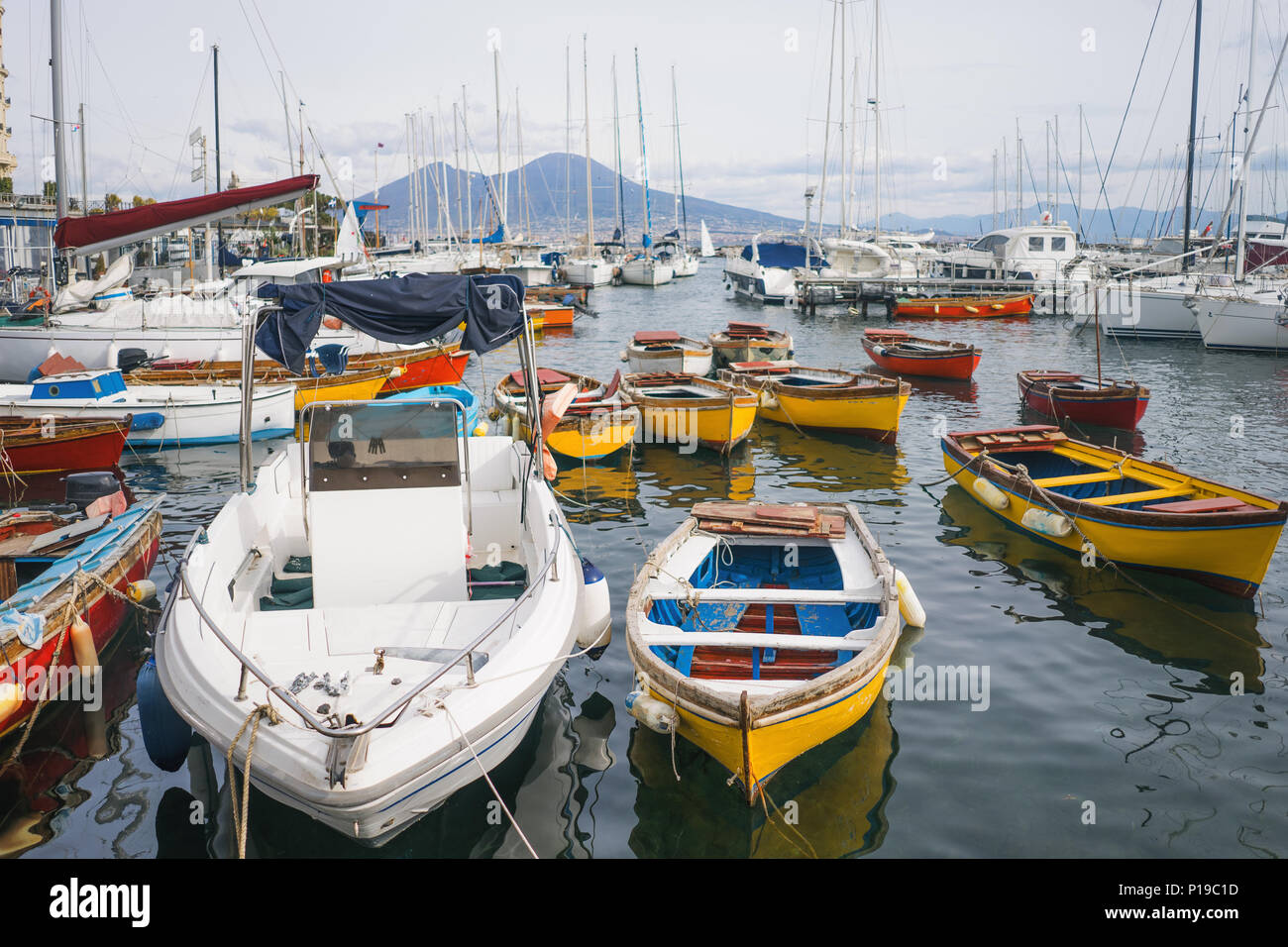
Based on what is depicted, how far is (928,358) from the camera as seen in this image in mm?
26234

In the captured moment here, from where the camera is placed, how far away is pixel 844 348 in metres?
35.3

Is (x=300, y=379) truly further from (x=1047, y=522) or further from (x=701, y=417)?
(x=1047, y=522)

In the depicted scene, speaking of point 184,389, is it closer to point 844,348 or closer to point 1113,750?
point 1113,750

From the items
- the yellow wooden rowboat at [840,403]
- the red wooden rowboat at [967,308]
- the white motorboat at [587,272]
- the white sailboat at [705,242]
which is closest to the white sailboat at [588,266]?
the white motorboat at [587,272]

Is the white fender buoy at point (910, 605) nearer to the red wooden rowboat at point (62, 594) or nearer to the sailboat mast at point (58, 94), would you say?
the red wooden rowboat at point (62, 594)

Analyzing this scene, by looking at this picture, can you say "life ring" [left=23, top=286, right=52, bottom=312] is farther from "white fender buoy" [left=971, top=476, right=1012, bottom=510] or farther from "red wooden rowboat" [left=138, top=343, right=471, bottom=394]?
"white fender buoy" [left=971, top=476, right=1012, bottom=510]

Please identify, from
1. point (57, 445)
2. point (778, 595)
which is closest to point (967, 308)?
point (778, 595)

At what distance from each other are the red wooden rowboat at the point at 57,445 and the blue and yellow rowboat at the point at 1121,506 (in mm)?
14475

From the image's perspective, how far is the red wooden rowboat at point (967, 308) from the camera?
42.4 m

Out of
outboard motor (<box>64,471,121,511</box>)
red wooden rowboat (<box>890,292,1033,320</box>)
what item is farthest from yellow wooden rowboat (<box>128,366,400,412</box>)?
red wooden rowboat (<box>890,292,1033,320</box>)

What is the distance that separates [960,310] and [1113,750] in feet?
124

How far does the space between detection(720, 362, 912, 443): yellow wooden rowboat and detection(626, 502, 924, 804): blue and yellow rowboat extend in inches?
314

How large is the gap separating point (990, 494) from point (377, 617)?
31.1ft

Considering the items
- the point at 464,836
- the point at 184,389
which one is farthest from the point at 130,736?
the point at 184,389
